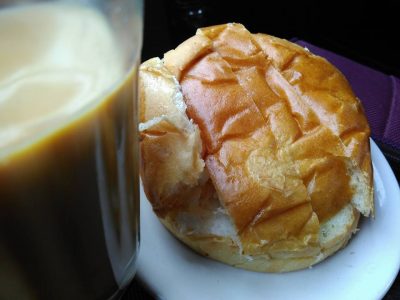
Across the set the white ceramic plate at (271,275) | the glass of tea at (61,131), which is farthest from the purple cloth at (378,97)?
the glass of tea at (61,131)

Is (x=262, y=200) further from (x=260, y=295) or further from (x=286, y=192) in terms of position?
(x=260, y=295)

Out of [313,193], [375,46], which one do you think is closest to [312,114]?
[313,193]

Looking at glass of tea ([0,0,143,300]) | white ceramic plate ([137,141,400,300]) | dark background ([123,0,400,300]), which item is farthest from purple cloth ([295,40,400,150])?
glass of tea ([0,0,143,300])

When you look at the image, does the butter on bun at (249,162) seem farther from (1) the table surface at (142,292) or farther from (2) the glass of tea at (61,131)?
(2) the glass of tea at (61,131)

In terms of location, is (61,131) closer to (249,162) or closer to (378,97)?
(249,162)

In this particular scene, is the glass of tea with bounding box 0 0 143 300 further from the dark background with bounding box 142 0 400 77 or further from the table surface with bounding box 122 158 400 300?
the dark background with bounding box 142 0 400 77

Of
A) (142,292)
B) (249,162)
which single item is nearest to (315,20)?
(249,162)

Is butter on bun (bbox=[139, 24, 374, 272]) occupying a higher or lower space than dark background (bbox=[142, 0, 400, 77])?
higher
